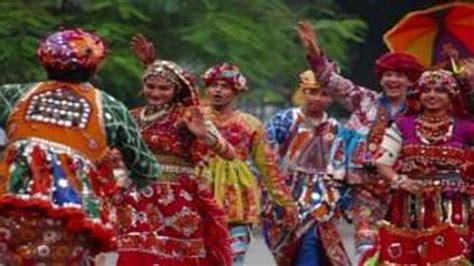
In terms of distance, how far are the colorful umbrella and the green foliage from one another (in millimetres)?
2881

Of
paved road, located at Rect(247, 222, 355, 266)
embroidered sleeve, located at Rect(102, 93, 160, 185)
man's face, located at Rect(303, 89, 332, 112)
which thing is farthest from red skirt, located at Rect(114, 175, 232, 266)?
paved road, located at Rect(247, 222, 355, 266)

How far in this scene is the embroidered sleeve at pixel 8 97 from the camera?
1002 cm

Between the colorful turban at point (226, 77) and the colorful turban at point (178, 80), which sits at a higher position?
the colorful turban at point (178, 80)

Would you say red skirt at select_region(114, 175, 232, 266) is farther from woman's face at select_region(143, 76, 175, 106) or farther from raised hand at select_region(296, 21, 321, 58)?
raised hand at select_region(296, 21, 321, 58)

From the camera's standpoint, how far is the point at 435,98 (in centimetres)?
1172

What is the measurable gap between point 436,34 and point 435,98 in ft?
6.40

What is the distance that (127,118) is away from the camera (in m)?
10.1

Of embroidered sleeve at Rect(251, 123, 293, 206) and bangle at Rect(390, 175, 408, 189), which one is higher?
bangle at Rect(390, 175, 408, 189)

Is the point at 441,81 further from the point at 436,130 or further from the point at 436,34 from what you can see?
the point at 436,34

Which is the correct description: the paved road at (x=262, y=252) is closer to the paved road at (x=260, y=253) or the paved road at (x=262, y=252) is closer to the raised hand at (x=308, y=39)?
the paved road at (x=260, y=253)

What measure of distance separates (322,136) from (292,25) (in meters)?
2.94

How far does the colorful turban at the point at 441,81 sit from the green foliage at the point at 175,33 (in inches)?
180

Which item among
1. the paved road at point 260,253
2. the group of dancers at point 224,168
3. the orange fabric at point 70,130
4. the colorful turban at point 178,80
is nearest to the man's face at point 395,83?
the group of dancers at point 224,168

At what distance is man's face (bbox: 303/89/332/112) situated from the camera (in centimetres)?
1434
